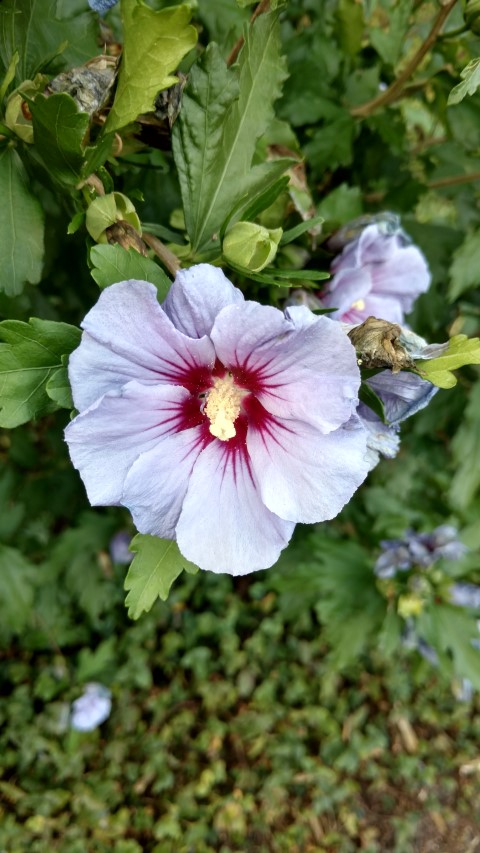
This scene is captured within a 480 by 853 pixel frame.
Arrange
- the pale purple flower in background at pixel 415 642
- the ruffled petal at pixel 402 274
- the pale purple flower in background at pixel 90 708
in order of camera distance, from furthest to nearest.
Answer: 1. the pale purple flower in background at pixel 90 708
2. the pale purple flower in background at pixel 415 642
3. the ruffled petal at pixel 402 274

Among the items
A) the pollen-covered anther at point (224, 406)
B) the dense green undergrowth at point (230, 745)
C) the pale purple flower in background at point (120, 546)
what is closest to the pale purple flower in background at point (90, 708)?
the dense green undergrowth at point (230, 745)

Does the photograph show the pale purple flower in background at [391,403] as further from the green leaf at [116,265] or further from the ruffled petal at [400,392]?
the green leaf at [116,265]

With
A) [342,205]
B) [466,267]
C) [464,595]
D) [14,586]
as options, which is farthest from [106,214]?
[464,595]

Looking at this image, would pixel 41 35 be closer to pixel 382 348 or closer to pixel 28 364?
pixel 28 364

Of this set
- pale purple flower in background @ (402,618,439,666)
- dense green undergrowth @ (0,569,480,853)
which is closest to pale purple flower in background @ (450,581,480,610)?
pale purple flower in background @ (402,618,439,666)

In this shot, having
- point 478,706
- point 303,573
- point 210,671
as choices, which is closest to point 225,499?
point 303,573

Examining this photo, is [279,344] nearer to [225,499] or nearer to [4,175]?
[225,499]
